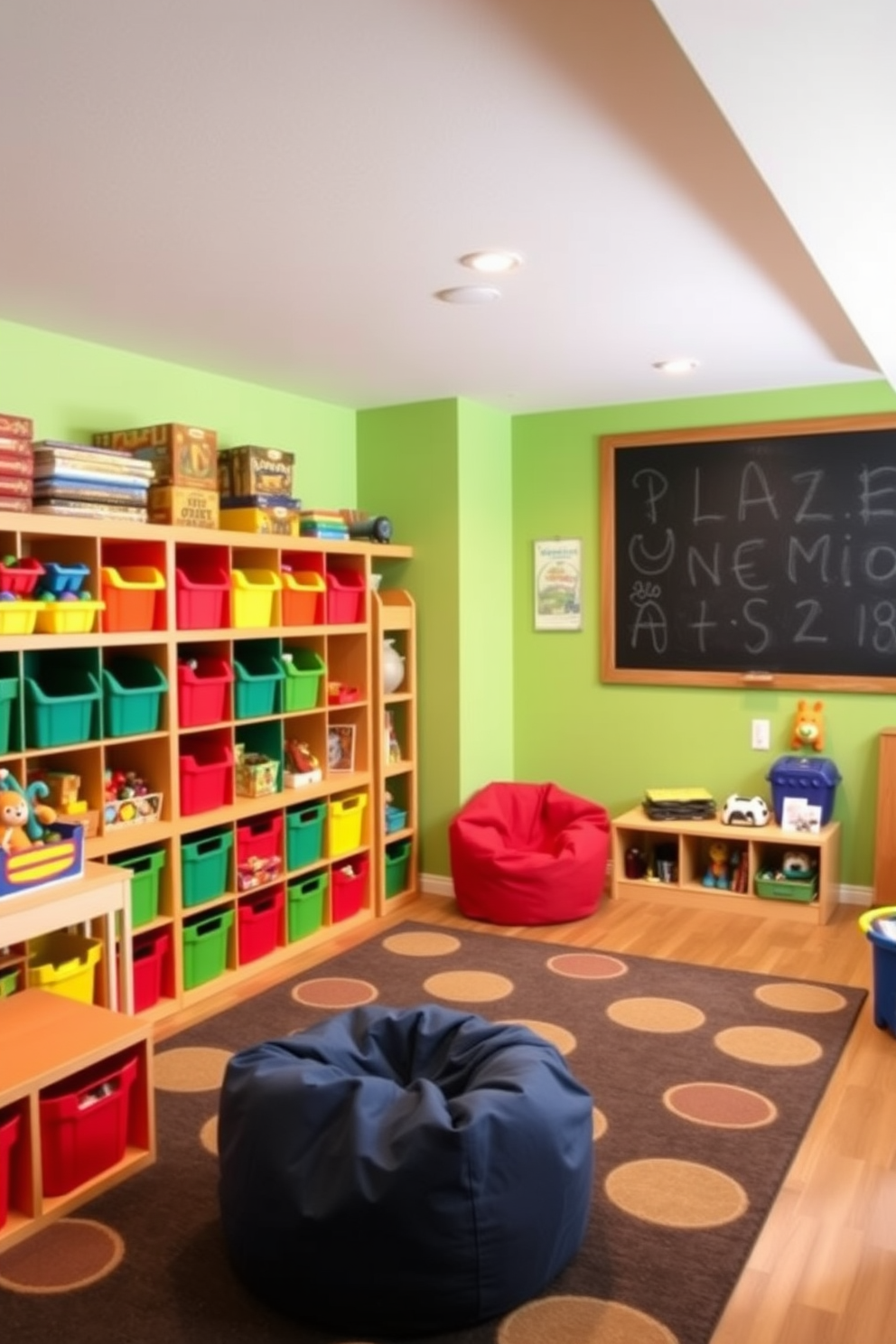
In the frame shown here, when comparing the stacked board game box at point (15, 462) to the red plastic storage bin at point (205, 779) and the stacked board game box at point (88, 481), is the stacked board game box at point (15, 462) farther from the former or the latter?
the red plastic storage bin at point (205, 779)

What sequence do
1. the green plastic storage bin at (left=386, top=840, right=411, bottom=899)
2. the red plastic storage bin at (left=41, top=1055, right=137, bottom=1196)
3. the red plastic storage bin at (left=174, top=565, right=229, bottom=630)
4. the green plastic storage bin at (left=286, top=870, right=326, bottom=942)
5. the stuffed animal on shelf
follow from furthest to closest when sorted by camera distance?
1. the green plastic storage bin at (left=386, top=840, right=411, bottom=899)
2. the stuffed animal on shelf
3. the green plastic storage bin at (left=286, top=870, right=326, bottom=942)
4. the red plastic storage bin at (left=174, top=565, right=229, bottom=630)
5. the red plastic storage bin at (left=41, top=1055, right=137, bottom=1196)

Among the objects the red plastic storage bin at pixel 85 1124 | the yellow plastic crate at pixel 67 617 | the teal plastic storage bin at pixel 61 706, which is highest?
the yellow plastic crate at pixel 67 617

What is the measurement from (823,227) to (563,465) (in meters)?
2.90

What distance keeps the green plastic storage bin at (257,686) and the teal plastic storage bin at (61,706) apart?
2.10 ft

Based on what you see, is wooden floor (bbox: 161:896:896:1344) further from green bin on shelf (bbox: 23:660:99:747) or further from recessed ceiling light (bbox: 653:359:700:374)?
recessed ceiling light (bbox: 653:359:700:374)

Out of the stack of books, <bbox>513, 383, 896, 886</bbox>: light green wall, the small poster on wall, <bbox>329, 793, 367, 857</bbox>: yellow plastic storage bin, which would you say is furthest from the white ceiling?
<bbox>329, 793, 367, 857</bbox>: yellow plastic storage bin

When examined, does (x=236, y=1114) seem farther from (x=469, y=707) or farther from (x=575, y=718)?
(x=575, y=718)

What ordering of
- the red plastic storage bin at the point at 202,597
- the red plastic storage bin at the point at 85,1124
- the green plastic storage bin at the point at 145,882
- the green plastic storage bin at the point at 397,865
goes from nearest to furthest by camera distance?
the red plastic storage bin at the point at 85,1124 < the green plastic storage bin at the point at 145,882 < the red plastic storage bin at the point at 202,597 < the green plastic storage bin at the point at 397,865

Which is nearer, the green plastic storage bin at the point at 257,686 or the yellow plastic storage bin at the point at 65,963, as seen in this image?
the yellow plastic storage bin at the point at 65,963

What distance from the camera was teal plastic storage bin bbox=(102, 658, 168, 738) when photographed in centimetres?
347

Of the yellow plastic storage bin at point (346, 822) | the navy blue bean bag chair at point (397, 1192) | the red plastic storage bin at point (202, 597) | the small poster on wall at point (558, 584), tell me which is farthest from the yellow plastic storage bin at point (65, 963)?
the small poster on wall at point (558, 584)

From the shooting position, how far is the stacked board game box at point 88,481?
3.31 metres

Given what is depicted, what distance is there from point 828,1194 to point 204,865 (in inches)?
86.0

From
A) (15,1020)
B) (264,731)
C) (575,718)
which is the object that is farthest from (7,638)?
(575,718)
